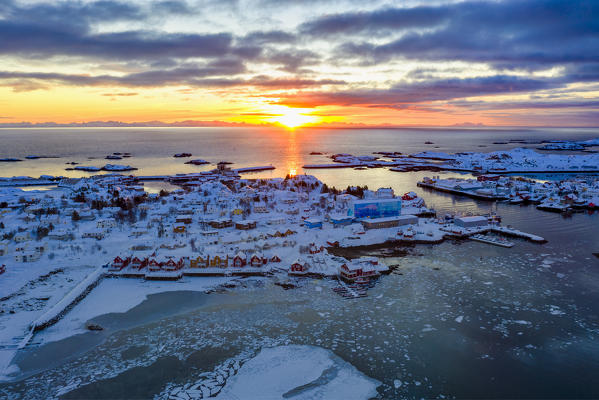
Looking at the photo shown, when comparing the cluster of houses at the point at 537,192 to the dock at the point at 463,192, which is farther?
the dock at the point at 463,192

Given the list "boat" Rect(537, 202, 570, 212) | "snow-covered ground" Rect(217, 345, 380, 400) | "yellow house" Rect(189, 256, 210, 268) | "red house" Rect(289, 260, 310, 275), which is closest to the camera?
"snow-covered ground" Rect(217, 345, 380, 400)

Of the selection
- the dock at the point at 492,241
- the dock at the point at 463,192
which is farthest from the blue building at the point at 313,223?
the dock at the point at 463,192

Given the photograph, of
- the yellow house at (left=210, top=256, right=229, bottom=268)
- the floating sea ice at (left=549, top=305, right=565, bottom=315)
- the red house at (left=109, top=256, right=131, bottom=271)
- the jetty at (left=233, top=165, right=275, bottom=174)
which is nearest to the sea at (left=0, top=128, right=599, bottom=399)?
the floating sea ice at (left=549, top=305, right=565, bottom=315)

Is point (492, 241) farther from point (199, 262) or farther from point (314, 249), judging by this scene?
point (199, 262)

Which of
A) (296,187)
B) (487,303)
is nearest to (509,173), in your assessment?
(296,187)

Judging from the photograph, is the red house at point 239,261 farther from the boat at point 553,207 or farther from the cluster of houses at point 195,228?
the boat at point 553,207

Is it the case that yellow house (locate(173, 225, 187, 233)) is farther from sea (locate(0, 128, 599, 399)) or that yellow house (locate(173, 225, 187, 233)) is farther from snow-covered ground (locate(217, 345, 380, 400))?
snow-covered ground (locate(217, 345, 380, 400))

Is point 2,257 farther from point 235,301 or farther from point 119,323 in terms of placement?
point 235,301

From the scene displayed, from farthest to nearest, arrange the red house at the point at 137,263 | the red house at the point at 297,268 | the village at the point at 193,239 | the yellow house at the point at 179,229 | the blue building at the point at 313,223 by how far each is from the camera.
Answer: the blue building at the point at 313,223
the yellow house at the point at 179,229
the red house at the point at 137,263
the red house at the point at 297,268
the village at the point at 193,239
